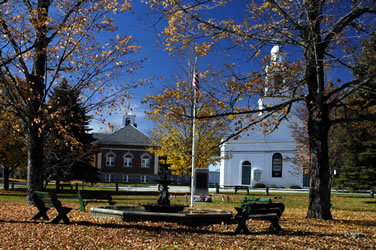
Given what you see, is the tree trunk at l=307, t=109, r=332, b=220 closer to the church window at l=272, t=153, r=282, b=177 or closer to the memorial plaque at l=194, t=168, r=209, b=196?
the memorial plaque at l=194, t=168, r=209, b=196

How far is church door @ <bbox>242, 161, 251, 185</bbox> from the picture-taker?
160 feet

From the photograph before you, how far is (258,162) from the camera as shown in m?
48.6

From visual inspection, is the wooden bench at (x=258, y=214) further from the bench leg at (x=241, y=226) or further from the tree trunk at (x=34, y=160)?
the tree trunk at (x=34, y=160)

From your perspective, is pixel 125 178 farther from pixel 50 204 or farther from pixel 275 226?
pixel 275 226

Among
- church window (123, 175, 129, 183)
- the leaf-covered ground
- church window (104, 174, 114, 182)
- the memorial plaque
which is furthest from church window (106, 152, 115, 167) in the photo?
the leaf-covered ground

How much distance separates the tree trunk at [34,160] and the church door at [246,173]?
35926 millimetres

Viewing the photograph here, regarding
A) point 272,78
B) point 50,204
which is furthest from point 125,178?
point 50,204

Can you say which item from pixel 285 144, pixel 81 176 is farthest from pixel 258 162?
pixel 81 176

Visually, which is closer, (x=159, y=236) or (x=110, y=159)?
(x=159, y=236)

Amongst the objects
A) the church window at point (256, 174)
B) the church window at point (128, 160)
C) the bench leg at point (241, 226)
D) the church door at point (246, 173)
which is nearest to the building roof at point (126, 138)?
the church window at point (128, 160)

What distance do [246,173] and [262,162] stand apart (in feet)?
7.55

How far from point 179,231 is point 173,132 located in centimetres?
1986

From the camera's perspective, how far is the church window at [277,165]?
4800cm

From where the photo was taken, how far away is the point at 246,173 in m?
49.0
